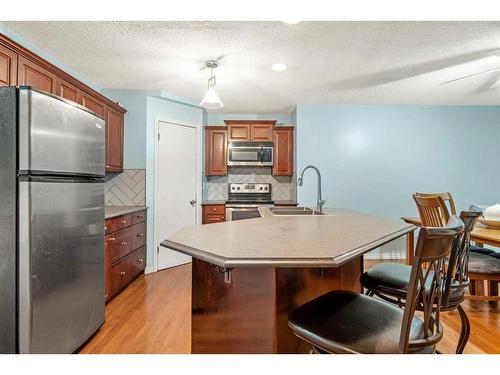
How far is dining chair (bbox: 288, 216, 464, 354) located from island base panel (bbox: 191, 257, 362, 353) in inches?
4.7

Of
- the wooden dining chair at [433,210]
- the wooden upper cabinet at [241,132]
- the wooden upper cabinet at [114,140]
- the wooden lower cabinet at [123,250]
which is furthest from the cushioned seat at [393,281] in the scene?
the wooden upper cabinet at [241,132]

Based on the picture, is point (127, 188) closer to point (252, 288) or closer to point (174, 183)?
point (174, 183)

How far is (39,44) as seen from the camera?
103 inches

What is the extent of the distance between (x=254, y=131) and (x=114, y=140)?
83.3 inches

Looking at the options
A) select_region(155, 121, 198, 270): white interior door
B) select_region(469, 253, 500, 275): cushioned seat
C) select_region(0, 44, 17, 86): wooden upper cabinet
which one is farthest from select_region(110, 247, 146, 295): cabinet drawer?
select_region(469, 253, 500, 275): cushioned seat

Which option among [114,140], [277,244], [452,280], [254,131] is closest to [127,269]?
[114,140]

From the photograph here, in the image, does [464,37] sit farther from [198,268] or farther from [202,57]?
[198,268]

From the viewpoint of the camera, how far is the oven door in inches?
171

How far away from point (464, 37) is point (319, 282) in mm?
2322

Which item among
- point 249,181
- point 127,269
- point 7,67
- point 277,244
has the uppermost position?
point 7,67

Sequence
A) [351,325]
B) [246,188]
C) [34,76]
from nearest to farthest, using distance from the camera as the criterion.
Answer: [351,325], [34,76], [246,188]

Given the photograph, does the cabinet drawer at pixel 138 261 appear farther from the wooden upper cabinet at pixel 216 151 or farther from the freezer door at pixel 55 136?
the wooden upper cabinet at pixel 216 151

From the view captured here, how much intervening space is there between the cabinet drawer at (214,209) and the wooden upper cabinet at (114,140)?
4.36 feet

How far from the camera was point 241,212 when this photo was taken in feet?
14.3
